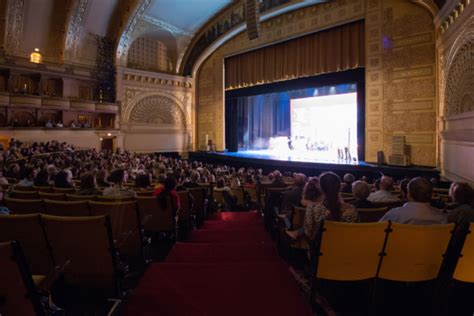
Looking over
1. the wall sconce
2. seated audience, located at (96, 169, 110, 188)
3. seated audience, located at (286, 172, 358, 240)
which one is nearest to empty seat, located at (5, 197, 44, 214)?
seated audience, located at (96, 169, 110, 188)

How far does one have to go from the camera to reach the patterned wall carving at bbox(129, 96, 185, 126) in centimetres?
1922

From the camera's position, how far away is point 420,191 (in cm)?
268

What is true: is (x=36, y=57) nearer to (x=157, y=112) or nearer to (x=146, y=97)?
(x=146, y=97)

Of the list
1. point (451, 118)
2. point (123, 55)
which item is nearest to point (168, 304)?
point (451, 118)

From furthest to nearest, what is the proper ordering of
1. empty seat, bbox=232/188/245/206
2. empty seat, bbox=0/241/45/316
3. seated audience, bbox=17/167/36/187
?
empty seat, bbox=232/188/245/206 < seated audience, bbox=17/167/36/187 < empty seat, bbox=0/241/45/316

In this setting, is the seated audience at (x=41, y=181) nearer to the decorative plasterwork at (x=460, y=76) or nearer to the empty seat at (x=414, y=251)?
the empty seat at (x=414, y=251)

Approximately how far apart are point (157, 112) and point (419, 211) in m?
18.7

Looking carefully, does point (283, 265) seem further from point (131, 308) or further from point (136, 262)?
point (136, 262)

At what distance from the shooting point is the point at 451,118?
9148mm

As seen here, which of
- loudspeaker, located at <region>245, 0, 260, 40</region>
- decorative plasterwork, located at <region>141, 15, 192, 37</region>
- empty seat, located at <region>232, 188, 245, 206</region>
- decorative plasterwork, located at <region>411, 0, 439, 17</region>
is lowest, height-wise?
empty seat, located at <region>232, 188, 245, 206</region>

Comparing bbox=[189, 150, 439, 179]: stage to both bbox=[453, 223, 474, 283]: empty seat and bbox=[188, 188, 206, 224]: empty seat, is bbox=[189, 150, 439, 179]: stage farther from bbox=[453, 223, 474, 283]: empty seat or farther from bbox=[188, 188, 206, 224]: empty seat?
bbox=[453, 223, 474, 283]: empty seat

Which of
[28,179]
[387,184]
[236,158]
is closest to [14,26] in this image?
[236,158]

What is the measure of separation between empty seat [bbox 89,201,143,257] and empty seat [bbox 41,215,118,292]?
24.7 inches

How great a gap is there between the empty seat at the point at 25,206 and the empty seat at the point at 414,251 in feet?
11.1
